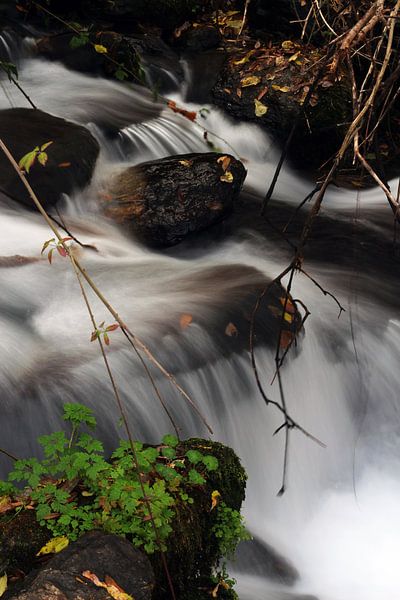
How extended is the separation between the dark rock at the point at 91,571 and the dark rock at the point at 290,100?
6044mm

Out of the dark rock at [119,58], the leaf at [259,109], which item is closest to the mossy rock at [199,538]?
the dark rock at [119,58]

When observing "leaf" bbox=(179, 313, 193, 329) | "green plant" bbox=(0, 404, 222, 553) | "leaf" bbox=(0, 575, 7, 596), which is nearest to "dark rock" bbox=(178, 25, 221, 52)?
"leaf" bbox=(179, 313, 193, 329)

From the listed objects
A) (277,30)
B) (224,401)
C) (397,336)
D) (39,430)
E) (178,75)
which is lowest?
(39,430)

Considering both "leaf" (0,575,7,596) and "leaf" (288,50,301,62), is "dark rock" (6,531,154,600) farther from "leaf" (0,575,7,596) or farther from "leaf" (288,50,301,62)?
"leaf" (288,50,301,62)

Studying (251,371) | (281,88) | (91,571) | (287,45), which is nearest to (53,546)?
(91,571)

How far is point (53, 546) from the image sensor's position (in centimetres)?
251

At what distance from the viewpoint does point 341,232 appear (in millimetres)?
6527

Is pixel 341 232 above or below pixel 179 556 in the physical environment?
above

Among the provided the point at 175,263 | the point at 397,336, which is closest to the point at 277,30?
the point at 175,263

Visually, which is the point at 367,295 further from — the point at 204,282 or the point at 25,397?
the point at 25,397

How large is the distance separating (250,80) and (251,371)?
187 inches

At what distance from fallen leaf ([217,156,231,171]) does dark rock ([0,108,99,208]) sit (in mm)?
1059

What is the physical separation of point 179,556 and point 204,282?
2703mm

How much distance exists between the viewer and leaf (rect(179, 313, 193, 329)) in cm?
454
